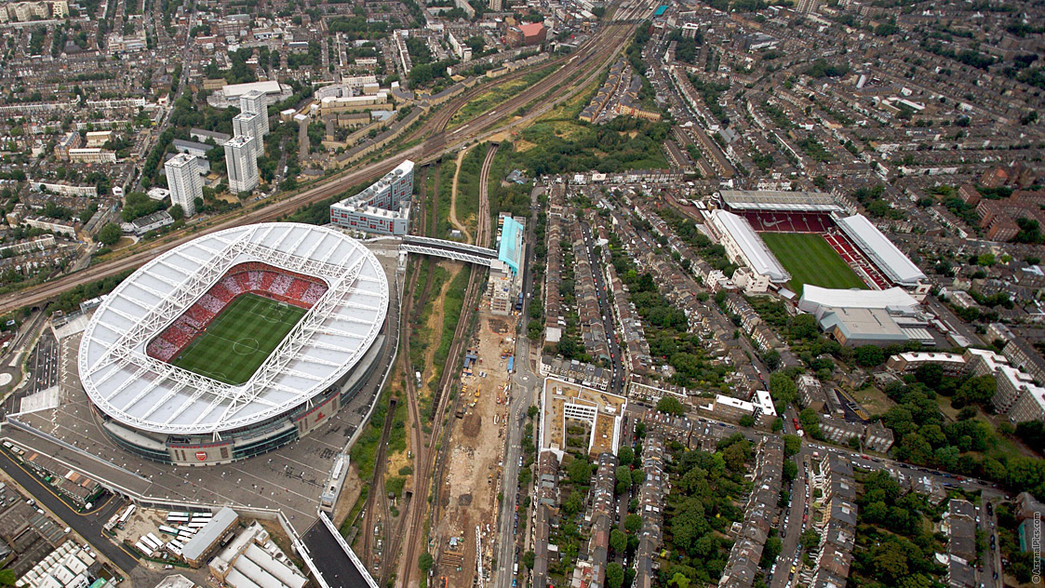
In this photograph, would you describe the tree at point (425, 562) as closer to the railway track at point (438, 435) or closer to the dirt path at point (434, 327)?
the railway track at point (438, 435)

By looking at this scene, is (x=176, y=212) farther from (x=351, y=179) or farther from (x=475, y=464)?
(x=475, y=464)

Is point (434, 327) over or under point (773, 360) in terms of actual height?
under

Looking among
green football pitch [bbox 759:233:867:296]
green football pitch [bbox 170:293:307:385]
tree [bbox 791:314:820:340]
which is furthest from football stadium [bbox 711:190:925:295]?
green football pitch [bbox 170:293:307:385]

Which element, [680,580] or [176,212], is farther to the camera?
[176,212]

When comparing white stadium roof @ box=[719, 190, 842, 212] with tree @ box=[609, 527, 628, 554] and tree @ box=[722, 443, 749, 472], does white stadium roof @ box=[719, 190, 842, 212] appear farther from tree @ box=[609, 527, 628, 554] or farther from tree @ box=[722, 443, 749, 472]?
tree @ box=[609, 527, 628, 554]

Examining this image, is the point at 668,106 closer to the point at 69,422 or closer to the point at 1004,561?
the point at 1004,561

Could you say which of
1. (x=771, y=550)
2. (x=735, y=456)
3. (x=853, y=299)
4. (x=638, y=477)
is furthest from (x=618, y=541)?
(x=853, y=299)

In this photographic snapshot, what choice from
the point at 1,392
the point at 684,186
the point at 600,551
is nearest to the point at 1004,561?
the point at 600,551

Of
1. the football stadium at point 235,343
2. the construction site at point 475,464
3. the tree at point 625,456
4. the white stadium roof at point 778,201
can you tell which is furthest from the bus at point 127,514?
the white stadium roof at point 778,201
